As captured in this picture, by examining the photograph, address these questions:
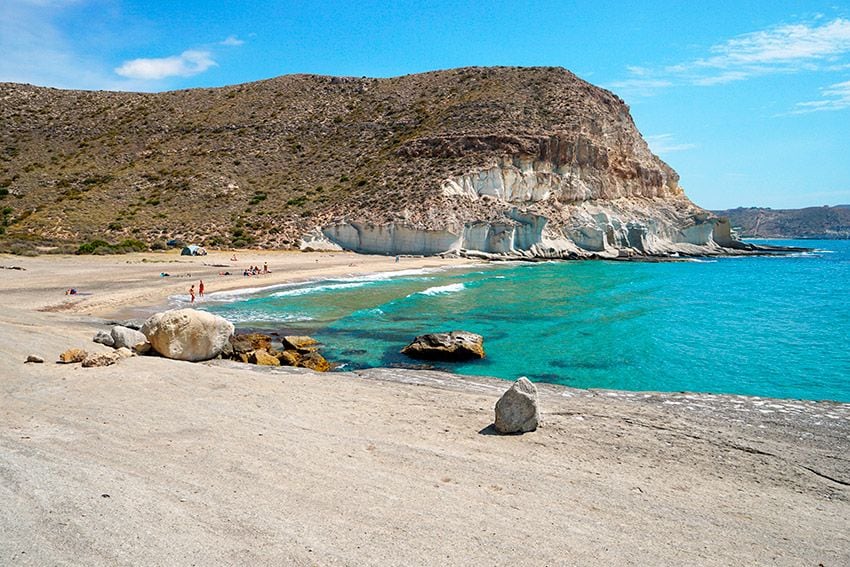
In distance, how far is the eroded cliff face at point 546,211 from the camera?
50469 millimetres

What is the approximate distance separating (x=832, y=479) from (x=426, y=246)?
44.0 m

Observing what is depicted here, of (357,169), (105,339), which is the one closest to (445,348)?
(105,339)

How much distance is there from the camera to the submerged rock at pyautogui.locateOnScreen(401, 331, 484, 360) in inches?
592

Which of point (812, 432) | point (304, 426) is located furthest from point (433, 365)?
point (812, 432)

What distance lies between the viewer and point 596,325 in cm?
2158

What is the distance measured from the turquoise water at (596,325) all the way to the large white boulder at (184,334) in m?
3.42

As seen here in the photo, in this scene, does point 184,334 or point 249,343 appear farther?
point 249,343

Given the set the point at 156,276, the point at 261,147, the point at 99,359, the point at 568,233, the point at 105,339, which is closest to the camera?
the point at 99,359

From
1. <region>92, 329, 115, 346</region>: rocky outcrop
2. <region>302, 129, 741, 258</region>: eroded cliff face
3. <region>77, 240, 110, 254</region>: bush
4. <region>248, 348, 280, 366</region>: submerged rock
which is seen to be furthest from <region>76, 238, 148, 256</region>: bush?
<region>248, 348, 280, 366</region>: submerged rock

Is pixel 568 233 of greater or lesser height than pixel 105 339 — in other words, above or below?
above

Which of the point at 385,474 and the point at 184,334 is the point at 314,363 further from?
the point at 385,474

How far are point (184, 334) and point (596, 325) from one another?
49.0ft

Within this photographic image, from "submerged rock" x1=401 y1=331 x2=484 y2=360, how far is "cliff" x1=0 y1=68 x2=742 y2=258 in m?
34.4

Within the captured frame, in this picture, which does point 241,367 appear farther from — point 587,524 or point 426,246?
point 426,246
